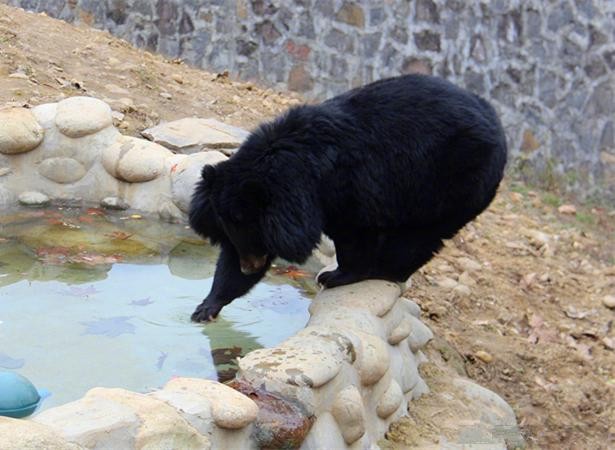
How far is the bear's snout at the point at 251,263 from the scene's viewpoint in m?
4.98

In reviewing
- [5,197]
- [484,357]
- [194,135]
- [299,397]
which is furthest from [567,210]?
[299,397]

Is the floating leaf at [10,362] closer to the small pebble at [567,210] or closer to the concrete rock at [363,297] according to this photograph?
the concrete rock at [363,297]

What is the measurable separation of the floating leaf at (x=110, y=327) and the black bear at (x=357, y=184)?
0.35 meters

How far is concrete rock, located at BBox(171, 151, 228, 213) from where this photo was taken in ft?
19.9

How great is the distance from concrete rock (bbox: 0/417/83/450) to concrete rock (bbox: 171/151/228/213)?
3.28m

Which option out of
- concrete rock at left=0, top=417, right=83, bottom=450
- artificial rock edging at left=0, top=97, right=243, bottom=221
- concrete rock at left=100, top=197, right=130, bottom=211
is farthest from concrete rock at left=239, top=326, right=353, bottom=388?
concrete rock at left=100, top=197, right=130, bottom=211

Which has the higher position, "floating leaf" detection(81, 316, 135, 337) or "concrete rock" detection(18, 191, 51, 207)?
"floating leaf" detection(81, 316, 135, 337)

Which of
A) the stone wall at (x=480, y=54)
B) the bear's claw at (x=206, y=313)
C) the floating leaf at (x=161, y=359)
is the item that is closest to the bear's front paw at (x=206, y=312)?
the bear's claw at (x=206, y=313)

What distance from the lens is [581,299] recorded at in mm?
7867

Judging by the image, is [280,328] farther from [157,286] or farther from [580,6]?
[580,6]

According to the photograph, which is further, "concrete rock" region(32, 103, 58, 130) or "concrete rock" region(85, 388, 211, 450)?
"concrete rock" region(32, 103, 58, 130)

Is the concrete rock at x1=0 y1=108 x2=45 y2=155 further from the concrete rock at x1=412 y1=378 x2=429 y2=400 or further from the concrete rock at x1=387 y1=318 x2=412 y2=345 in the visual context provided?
the concrete rock at x1=412 y1=378 x2=429 y2=400

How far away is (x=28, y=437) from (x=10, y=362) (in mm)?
1629

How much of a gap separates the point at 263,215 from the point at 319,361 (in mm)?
1053
